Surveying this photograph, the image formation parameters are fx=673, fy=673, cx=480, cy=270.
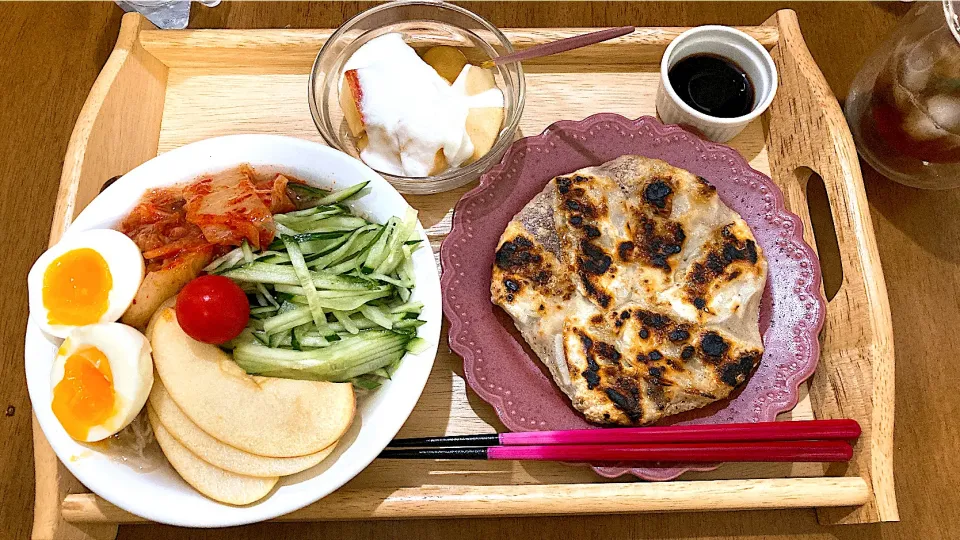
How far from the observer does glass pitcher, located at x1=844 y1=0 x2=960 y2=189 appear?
6.59 ft

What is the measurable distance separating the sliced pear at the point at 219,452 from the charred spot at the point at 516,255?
0.68 meters

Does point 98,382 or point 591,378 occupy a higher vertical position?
point 98,382

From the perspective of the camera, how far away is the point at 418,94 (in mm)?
1969

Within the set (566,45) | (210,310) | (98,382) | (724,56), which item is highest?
(566,45)

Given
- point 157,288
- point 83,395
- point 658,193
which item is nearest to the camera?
point 83,395

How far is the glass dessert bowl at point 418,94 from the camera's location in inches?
77.4

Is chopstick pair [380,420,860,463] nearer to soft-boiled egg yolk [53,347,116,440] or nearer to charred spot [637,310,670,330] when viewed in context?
charred spot [637,310,670,330]

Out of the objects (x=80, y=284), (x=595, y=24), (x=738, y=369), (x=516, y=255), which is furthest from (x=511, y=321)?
(x=595, y=24)

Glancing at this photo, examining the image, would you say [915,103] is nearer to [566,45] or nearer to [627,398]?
[566,45]

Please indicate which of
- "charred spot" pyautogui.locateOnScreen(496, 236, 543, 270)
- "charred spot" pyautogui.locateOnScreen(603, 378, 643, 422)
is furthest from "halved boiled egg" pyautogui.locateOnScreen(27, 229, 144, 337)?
"charred spot" pyautogui.locateOnScreen(603, 378, 643, 422)

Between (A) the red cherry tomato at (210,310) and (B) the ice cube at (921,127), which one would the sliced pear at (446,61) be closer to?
(A) the red cherry tomato at (210,310)

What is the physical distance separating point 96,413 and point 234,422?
0.32 meters

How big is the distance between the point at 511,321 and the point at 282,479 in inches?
29.4

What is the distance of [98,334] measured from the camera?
1621mm
